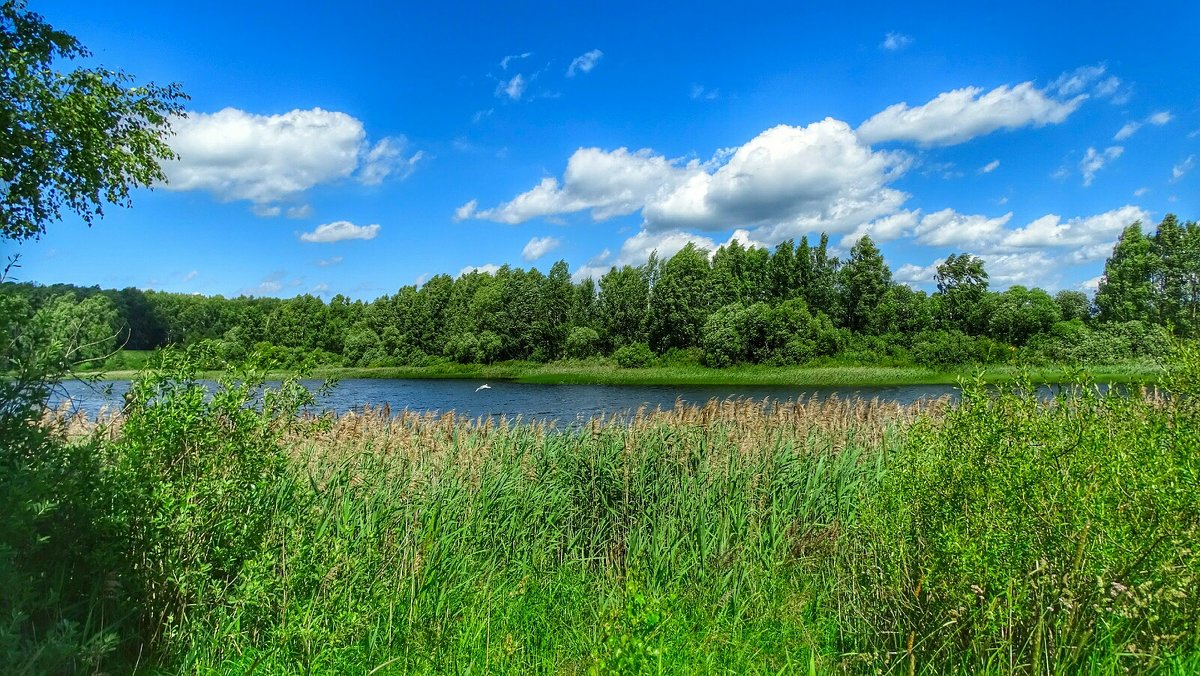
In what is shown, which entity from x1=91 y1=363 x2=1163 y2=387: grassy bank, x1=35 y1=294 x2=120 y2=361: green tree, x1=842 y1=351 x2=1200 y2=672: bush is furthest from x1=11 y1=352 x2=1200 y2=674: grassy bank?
x1=91 y1=363 x2=1163 y2=387: grassy bank

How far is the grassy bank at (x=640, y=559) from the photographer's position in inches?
136

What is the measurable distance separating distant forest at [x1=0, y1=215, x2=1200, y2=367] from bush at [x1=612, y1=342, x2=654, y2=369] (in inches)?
6.4

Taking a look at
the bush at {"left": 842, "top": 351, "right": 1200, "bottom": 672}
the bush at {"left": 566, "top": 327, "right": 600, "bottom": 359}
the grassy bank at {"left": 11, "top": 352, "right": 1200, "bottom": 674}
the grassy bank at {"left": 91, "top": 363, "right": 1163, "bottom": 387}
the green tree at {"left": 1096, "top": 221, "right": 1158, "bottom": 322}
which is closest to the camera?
the bush at {"left": 842, "top": 351, "right": 1200, "bottom": 672}

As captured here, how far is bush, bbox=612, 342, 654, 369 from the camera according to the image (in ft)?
228

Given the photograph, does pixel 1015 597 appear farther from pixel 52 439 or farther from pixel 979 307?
pixel 979 307

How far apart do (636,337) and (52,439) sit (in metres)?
70.8

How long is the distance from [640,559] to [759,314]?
195ft

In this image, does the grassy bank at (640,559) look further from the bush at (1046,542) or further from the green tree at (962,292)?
the green tree at (962,292)

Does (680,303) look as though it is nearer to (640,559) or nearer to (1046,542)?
(640,559)

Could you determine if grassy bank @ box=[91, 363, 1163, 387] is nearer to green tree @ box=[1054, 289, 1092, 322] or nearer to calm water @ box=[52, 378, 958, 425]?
calm water @ box=[52, 378, 958, 425]

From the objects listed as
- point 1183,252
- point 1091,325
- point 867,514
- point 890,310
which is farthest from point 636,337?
point 867,514

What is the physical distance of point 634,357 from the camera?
70188 mm

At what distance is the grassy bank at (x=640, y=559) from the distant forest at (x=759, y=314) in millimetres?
50042

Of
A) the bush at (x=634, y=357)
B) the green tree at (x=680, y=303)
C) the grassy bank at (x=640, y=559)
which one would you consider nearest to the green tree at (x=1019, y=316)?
the green tree at (x=680, y=303)
